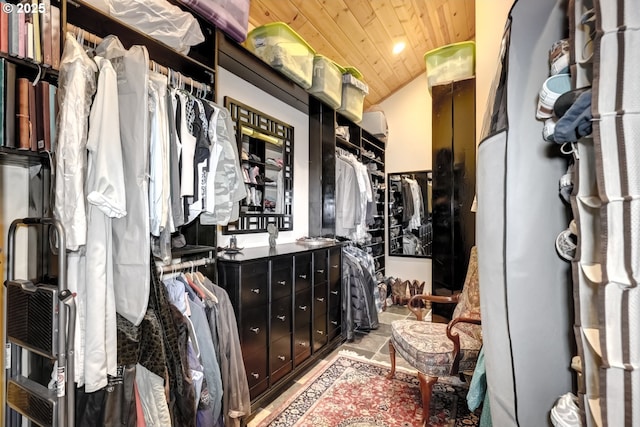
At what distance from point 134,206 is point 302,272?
57.5 inches

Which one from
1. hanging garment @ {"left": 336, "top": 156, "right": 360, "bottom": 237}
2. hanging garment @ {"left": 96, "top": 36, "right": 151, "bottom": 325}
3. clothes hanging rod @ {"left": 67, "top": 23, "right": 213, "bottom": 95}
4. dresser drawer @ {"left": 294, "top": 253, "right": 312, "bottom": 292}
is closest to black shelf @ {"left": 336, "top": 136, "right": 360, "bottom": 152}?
hanging garment @ {"left": 336, "top": 156, "right": 360, "bottom": 237}

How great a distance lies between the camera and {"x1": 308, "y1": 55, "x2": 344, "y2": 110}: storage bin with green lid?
2777mm

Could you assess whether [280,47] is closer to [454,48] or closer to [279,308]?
[279,308]

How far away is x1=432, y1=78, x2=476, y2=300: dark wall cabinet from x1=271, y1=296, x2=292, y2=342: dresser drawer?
1.63 m

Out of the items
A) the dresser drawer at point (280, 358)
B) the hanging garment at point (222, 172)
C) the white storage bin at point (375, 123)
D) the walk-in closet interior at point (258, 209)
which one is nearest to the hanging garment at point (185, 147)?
the walk-in closet interior at point (258, 209)

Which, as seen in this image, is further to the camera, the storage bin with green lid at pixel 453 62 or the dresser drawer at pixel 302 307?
the storage bin with green lid at pixel 453 62

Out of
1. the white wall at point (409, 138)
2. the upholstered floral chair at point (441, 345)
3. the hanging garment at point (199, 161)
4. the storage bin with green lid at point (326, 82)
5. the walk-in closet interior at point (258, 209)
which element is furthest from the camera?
the white wall at point (409, 138)

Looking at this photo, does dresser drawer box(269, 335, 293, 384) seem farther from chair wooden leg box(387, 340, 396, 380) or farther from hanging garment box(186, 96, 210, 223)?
hanging garment box(186, 96, 210, 223)

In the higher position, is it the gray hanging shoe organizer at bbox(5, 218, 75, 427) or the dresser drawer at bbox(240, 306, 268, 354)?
the gray hanging shoe organizer at bbox(5, 218, 75, 427)

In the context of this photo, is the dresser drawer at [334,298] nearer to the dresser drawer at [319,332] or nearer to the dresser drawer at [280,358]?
the dresser drawer at [319,332]

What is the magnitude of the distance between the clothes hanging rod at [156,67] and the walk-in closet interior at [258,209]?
0.05ft

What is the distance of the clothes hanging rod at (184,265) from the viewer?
1.58 metres

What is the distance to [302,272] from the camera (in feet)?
8.07

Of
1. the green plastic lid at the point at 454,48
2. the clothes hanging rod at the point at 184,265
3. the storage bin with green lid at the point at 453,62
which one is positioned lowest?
the clothes hanging rod at the point at 184,265
